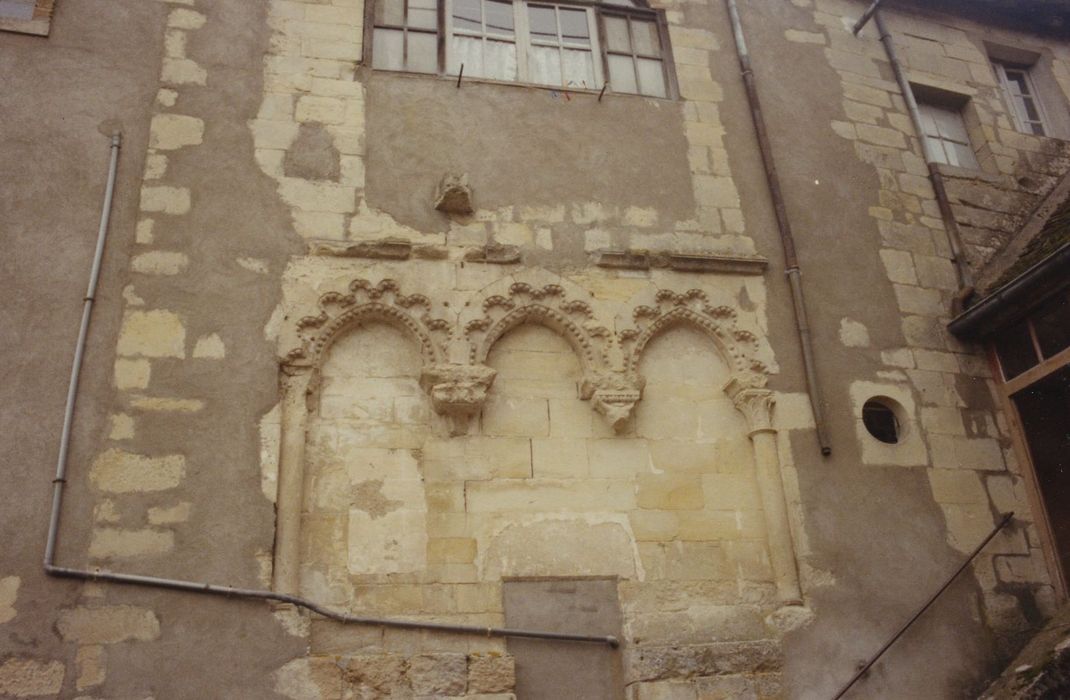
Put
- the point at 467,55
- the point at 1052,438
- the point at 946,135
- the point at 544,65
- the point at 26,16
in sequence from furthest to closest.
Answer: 1. the point at 946,135
2. the point at 544,65
3. the point at 467,55
4. the point at 1052,438
5. the point at 26,16

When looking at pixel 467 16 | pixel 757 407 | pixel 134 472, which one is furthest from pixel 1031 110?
pixel 134 472

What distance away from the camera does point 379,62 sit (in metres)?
6.63

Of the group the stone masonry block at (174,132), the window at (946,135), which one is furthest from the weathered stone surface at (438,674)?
the window at (946,135)

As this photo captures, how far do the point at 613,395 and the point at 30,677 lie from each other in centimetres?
338

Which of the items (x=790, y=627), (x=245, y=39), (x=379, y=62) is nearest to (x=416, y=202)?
(x=379, y=62)

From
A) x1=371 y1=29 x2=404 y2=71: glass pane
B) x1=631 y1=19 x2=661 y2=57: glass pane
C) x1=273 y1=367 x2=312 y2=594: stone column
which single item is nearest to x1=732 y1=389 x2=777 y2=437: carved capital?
x1=273 y1=367 x2=312 y2=594: stone column

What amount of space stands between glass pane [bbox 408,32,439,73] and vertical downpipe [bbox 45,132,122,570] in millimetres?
2105

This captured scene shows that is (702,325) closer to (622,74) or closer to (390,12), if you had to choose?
(622,74)

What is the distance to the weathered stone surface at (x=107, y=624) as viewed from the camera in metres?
4.49

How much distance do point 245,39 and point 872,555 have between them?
534cm

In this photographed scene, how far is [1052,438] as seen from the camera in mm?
6359

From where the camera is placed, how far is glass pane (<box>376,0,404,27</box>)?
6.82m

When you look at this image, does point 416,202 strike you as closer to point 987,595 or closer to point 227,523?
point 227,523

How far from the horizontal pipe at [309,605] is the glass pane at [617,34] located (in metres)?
4.52
